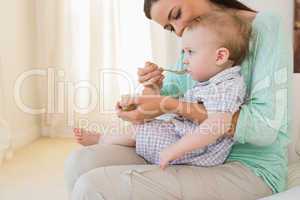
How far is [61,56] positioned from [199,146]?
1.86 metres

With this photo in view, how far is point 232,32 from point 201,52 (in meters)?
0.10

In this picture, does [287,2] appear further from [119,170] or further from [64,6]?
[64,6]

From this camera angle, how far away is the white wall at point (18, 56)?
2439 millimetres

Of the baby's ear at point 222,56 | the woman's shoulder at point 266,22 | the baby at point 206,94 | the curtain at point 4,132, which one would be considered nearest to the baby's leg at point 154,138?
the baby at point 206,94

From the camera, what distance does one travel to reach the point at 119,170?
1010 mm

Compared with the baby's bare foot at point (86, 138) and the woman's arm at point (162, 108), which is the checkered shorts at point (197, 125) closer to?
the woman's arm at point (162, 108)

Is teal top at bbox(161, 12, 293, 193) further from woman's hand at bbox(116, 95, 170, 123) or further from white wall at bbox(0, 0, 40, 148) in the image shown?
white wall at bbox(0, 0, 40, 148)

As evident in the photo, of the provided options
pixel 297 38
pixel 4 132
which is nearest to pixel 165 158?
pixel 297 38

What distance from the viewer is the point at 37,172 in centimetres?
209

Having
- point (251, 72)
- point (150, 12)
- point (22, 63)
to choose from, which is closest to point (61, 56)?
point (22, 63)

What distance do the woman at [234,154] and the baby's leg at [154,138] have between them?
0.09 feet

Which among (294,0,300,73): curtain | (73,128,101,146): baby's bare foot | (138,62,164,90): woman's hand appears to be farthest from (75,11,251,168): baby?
(294,0,300,73): curtain

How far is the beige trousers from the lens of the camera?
96 centimetres

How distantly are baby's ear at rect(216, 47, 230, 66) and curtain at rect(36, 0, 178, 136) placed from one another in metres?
1.33
